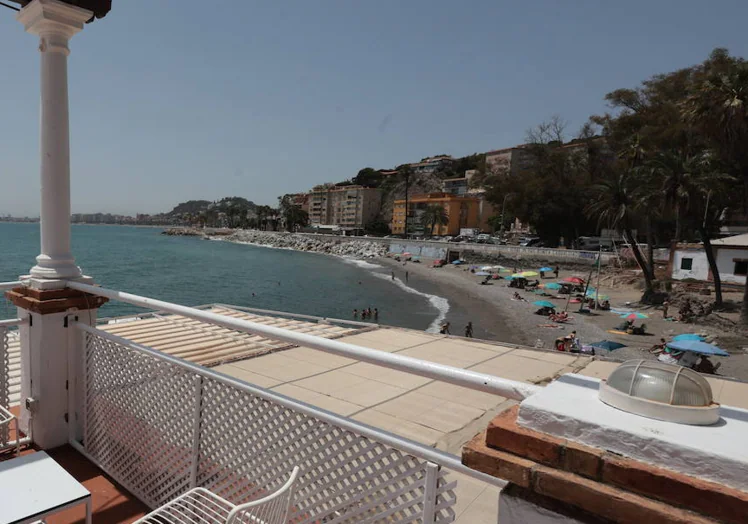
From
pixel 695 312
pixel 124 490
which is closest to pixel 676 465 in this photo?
pixel 124 490

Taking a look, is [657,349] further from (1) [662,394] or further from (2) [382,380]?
(1) [662,394]

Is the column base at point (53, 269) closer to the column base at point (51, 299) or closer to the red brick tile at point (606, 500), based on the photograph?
the column base at point (51, 299)

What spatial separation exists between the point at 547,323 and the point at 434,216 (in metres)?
75.6

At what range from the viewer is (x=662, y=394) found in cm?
122

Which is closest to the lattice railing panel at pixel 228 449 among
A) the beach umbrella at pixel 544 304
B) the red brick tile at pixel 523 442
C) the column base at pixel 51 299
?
the column base at pixel 51 299

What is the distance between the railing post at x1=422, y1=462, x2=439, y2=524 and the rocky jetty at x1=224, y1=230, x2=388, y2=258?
8258 cm

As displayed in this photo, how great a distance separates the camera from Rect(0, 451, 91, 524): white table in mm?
2205

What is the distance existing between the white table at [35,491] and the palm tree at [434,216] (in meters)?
101

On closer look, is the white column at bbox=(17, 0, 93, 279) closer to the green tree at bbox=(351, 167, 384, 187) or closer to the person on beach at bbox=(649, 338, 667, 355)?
the person on beach at bbox=(649, 338, 667, 355)

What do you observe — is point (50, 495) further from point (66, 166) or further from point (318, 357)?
point (318, 357)

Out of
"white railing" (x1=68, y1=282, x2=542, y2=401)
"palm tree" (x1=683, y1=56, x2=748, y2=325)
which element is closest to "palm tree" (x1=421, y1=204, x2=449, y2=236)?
"palm tree" (x1=683, y1=56, x2=748, y2=325)

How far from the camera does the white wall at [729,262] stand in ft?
103

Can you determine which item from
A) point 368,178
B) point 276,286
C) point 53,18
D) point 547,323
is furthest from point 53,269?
point 368,178

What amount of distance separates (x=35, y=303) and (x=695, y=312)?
3149 centimetres
